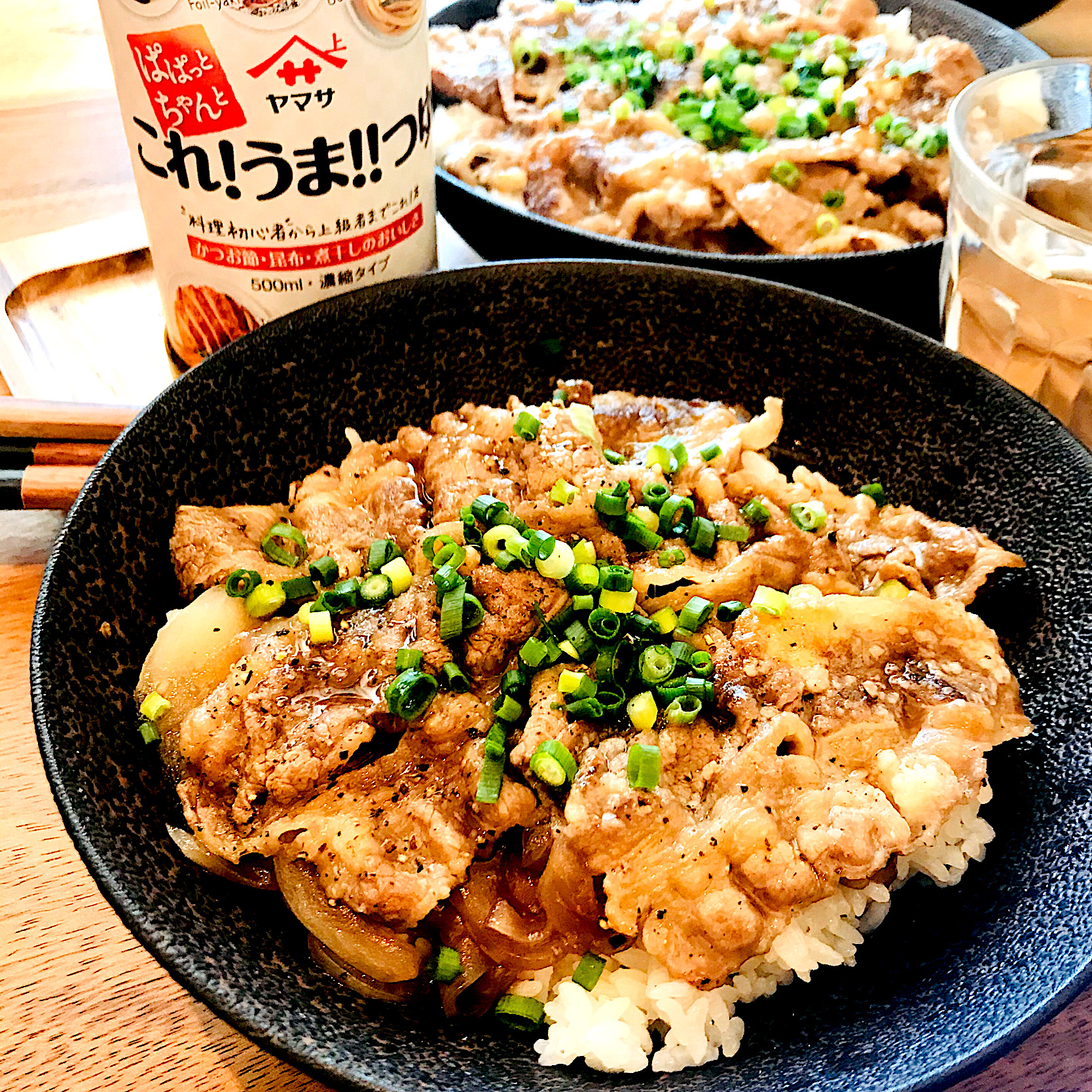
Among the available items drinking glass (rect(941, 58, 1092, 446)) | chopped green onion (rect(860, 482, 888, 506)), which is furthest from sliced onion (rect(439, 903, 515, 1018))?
drinking glass (rect(941, 58, 1092, 446))

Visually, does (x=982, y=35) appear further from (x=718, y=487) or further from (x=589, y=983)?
(x=589, y=983)

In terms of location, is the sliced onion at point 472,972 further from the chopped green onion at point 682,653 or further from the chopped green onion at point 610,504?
the chopped green onion at point 610,504

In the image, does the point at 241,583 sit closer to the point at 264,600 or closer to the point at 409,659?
the point at 264,600

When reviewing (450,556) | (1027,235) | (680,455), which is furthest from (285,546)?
(1027,235)

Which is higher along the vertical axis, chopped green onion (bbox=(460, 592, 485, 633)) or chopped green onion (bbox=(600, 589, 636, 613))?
chopped green onion (bbox=(460, 592, 485, 633))

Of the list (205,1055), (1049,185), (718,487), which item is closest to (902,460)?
(718,487)

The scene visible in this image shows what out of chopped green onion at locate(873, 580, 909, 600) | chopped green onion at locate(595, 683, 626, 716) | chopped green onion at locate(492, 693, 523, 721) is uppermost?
chopped green onion at locate(595, 683, 626, 716)

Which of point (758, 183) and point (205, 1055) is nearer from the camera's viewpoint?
point (205, 1055)

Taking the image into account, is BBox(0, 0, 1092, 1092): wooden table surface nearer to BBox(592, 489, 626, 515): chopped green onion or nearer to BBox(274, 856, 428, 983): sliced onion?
BBox(274, 856, 428, 983): sliced onion
